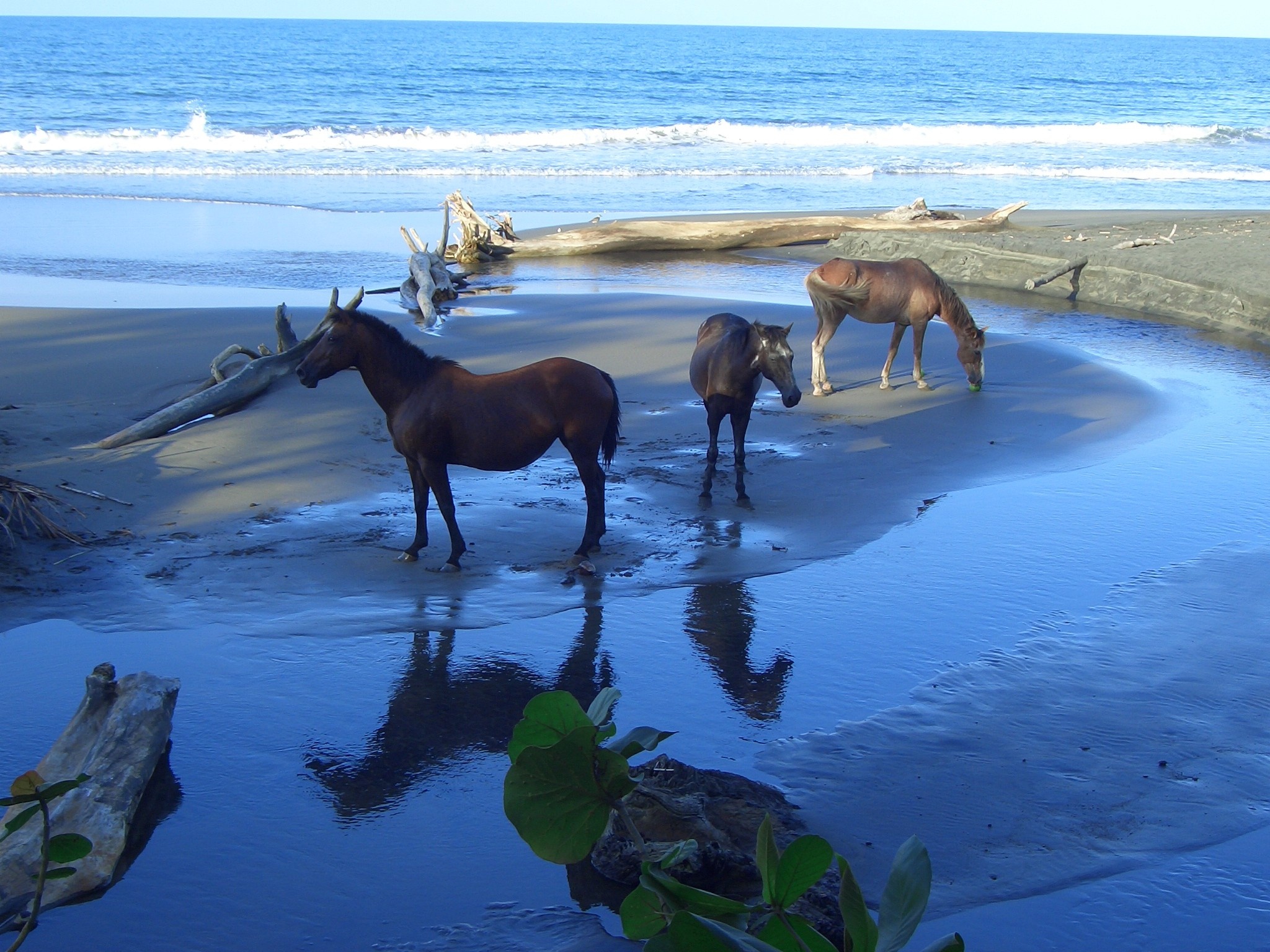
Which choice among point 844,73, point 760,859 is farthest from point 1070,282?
point 844,73

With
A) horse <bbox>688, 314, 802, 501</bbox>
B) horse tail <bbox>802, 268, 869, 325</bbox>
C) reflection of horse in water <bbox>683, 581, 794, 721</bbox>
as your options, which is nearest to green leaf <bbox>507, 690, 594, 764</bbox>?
reflection of horse in water <bbox>683, 581, 794, 721</bbox>

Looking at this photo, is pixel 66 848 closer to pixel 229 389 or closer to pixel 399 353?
pixel 399 353

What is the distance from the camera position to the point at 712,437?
8.20 metres

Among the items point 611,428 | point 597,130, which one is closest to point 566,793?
point 611,428

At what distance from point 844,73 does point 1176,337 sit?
6694cm

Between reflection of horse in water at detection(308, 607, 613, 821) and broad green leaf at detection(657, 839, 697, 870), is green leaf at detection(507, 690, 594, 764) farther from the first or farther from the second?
reflection of horse in water at detection(308, 607, 613, 821)

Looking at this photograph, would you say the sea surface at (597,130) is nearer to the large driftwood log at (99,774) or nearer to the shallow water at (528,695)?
the shallow water at (528,695)

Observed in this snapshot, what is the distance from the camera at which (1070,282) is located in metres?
16.1

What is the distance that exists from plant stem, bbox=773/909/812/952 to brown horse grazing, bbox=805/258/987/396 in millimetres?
9684

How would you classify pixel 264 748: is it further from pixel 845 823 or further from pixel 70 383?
pixel 70 383

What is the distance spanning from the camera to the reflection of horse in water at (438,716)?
4.46m

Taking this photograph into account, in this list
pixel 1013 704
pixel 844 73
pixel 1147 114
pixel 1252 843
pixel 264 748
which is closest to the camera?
pixel 1252 843

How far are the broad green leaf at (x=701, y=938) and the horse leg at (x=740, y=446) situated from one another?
6466 mm

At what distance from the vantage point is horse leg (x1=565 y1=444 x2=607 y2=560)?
6.81m
